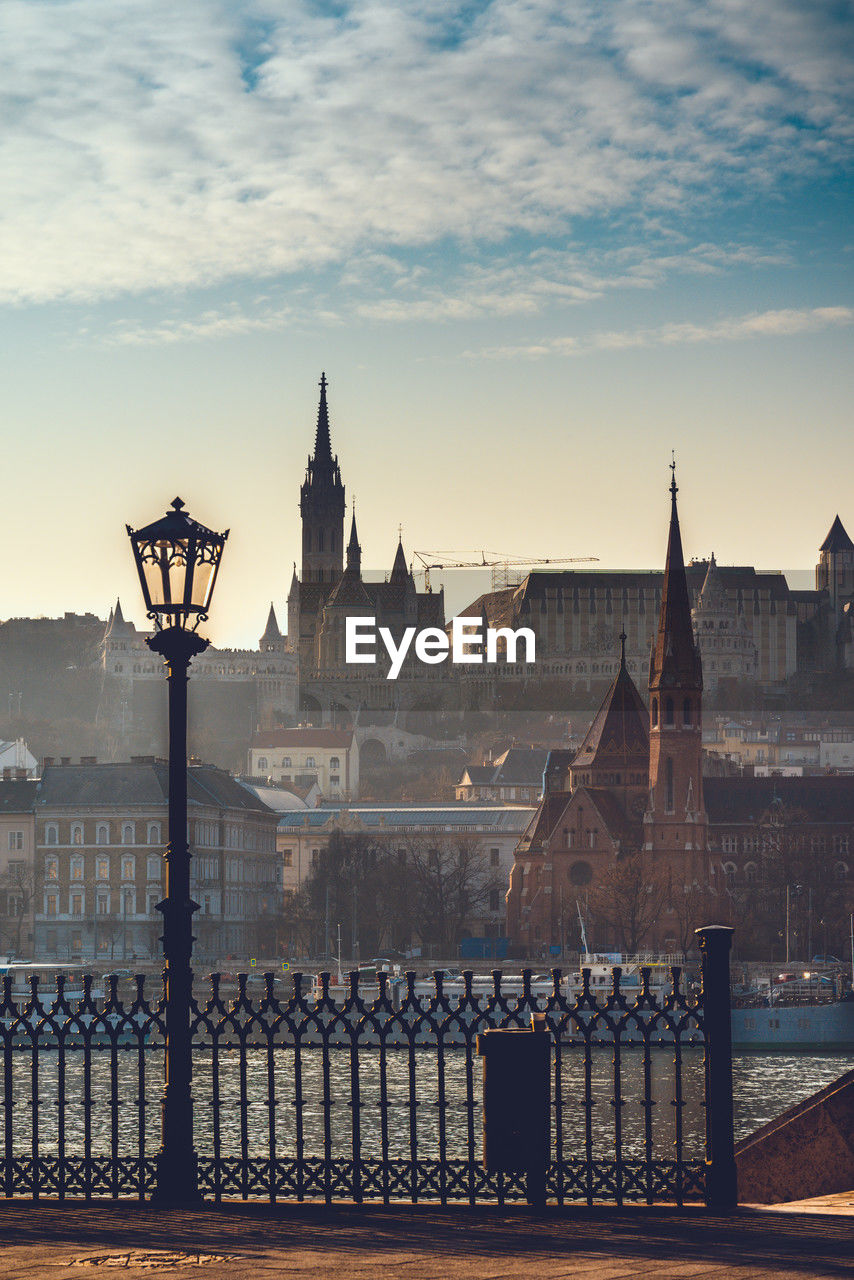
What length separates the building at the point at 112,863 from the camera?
95875mm

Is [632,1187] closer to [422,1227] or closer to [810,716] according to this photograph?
[422,1227]

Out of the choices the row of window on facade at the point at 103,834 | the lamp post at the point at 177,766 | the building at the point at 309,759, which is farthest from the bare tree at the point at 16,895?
the lamp post at the point at 177,766

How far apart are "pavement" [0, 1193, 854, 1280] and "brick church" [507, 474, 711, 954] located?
87.6 metres

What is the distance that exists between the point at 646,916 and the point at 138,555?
83.2m

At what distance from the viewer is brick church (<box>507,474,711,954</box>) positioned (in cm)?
10144

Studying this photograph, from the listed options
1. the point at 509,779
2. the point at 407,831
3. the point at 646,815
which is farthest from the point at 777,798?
the point at 509,779

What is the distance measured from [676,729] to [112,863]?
1068 inches

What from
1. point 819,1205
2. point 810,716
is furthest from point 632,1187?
point 810,716

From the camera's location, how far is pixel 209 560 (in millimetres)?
13773

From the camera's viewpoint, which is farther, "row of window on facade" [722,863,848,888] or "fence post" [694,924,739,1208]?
"row of window on facade" [722,863,848,888]

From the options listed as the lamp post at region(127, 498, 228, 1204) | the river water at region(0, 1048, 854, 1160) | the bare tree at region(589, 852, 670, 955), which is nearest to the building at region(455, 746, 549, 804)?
the bare tree at region(589, 852, 670, 955)

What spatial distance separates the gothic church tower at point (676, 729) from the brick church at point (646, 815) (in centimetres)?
5

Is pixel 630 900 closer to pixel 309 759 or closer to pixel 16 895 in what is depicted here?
pixel 16 895

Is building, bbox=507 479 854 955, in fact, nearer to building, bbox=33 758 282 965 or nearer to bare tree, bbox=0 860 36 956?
building, bbox=33 758 282 965
